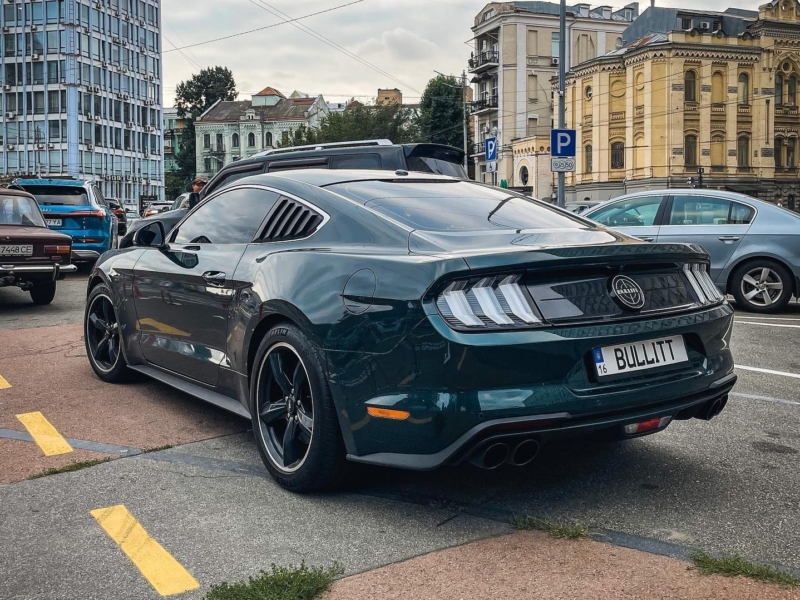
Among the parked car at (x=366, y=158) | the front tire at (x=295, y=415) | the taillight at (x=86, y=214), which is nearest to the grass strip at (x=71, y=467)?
the front tire at (x=295, y=415)

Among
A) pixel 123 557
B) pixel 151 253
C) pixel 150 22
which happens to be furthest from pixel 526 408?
pixel 150 22

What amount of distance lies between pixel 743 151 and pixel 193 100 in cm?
7495

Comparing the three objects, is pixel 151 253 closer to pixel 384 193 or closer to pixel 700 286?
pixel 384 193

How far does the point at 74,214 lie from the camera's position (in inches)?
646

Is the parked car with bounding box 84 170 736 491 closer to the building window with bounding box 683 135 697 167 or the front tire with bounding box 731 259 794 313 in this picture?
the front tire with bounding box 731 259 794 313

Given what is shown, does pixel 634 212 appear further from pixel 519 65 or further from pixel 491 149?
pixel 519 65

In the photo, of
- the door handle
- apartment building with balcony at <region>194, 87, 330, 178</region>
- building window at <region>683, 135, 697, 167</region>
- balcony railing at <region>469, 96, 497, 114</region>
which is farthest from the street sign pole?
apartment building with balcony at <region>194, 87, 330, 178</region>

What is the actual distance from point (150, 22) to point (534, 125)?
2283 inches

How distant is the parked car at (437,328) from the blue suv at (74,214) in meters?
12.5

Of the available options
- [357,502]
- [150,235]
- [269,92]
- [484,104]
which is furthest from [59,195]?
[269,92]

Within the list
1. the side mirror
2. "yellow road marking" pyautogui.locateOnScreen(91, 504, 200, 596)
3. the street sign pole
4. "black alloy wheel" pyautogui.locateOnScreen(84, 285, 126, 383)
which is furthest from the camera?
the street sign pole

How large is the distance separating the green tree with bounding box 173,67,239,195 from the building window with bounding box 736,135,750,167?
7106cm

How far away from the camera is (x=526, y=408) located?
332 centimetres

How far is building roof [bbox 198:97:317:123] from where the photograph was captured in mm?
107312
